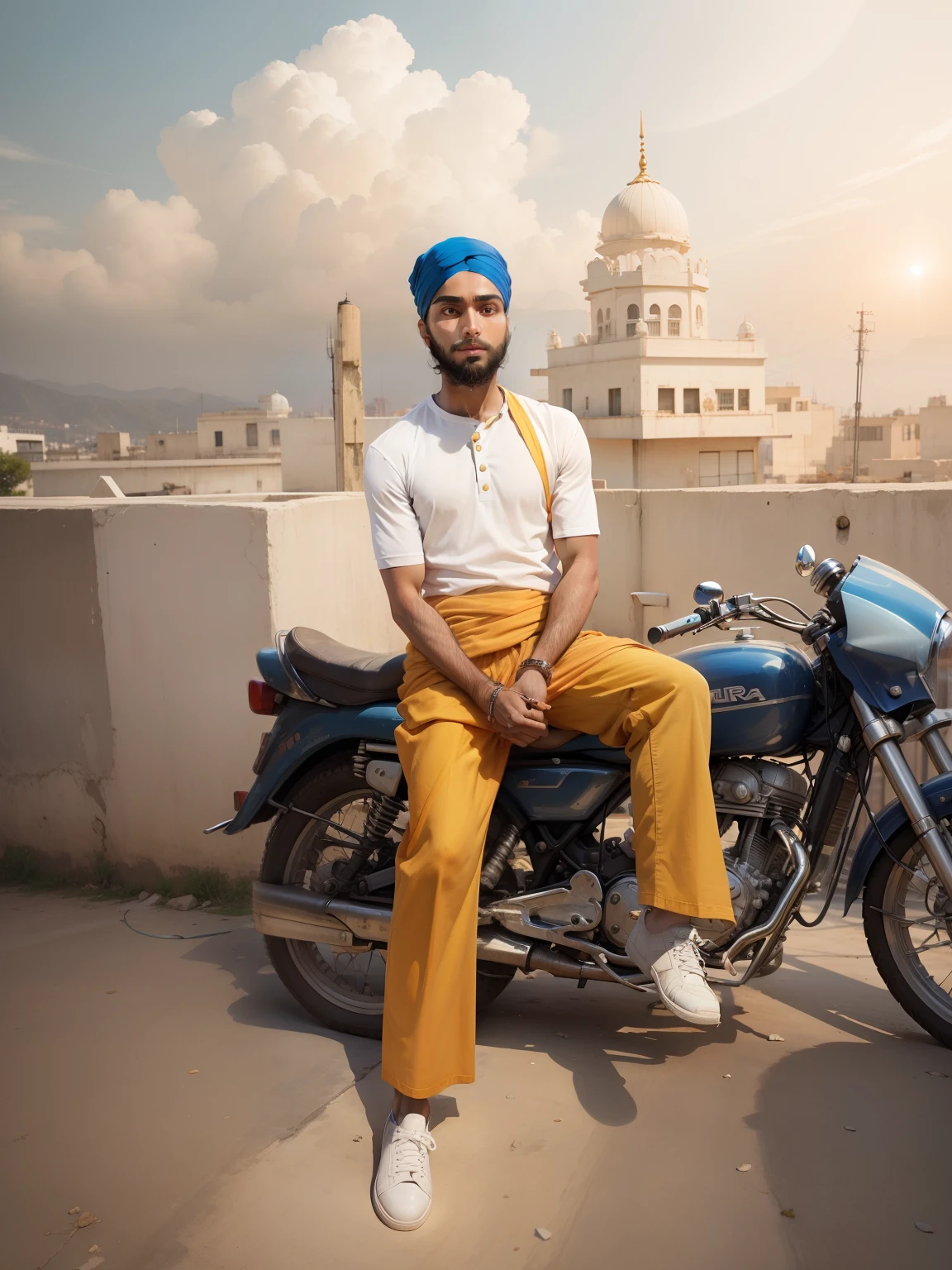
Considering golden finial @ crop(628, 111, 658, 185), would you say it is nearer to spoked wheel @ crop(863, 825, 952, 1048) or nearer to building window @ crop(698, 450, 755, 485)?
building window @ crop(698, 450, 755, 485)

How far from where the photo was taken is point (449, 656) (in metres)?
2.66

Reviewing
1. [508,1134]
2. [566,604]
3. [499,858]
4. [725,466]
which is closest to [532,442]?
[566,604]

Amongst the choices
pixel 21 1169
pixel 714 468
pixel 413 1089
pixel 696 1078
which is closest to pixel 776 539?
pixel 696 1078

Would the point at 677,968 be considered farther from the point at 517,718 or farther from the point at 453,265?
the point at 453,265

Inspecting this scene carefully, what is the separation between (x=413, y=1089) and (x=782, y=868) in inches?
41.5

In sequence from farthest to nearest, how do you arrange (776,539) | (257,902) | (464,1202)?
(776,539) < (257,902) < (464,1202)

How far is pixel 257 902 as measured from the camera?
312cm

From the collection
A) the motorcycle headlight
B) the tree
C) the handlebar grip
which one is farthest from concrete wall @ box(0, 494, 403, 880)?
the tree

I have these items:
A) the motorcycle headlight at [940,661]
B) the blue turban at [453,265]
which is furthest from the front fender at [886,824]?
the blue turban at [453,265]

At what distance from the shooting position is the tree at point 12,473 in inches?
1922

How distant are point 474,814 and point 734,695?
73 cm

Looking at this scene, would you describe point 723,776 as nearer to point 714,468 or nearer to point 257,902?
point 257,902

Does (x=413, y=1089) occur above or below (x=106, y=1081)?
above

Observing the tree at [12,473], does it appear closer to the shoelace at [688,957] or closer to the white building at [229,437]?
the white building at [229,437]
